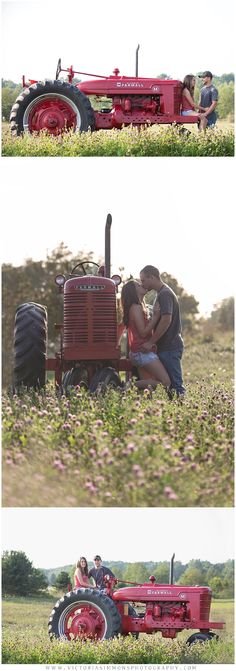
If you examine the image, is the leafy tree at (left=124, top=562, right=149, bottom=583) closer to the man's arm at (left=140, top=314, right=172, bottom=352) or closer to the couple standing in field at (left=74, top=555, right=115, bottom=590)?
the couple standing in field at (left=74, top=555, right=115, bottom=590)

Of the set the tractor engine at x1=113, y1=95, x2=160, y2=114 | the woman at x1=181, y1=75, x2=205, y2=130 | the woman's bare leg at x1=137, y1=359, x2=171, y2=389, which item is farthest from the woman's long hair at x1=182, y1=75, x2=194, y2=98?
the woman's bare leg at x1=137, y1=359, x2=171, y2=389

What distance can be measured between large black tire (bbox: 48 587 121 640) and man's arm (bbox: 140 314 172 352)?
6.03ft

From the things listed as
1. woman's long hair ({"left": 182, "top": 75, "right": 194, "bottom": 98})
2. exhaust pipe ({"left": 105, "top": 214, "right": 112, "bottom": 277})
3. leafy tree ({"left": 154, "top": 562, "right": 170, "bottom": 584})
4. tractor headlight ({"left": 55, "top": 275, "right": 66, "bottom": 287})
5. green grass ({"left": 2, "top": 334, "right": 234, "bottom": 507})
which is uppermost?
woman's long hair ({"left": 182, "top": 75, "right": 194, "bottom": 98})

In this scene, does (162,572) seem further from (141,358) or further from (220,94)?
(220,94)

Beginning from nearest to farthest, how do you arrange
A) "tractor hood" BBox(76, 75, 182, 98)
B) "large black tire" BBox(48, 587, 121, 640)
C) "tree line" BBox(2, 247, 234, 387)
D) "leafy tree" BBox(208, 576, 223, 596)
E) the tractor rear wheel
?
"large black tire" BBox(48, 587, 121, 640), the tractor rear wheel, "leafy tree" BBox(208, 576, 223, 596), "tractor hood" BBox(76, 75, 182, 98), "tree line" BBox(2, 247, 234, 387)

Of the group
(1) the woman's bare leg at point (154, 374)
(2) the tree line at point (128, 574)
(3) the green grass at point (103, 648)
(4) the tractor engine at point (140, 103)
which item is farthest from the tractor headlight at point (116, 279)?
(3) the green grass at point (103, 648)

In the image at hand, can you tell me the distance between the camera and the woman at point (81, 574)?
9289 mm

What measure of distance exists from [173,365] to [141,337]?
34cm

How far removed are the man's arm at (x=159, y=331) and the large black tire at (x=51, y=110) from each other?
5.32 ft

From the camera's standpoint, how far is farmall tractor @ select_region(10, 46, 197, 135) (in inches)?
384

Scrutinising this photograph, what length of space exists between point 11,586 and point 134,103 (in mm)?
4018

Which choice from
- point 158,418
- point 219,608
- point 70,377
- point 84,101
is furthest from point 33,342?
point 219,608

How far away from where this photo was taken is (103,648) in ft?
30.0

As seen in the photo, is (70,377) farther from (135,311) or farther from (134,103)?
(134,103)
